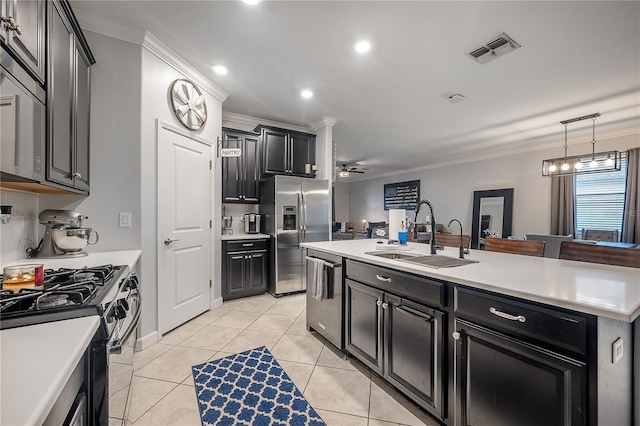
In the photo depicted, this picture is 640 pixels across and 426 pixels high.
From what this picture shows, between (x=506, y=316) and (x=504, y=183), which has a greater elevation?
(x=504, y=183)

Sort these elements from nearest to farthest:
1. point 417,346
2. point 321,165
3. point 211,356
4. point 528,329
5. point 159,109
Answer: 1. point 528,329
2. point 417,346
3. point 211,356
4. point 159,109
5. point 321,165

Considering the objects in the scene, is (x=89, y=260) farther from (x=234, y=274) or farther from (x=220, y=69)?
(x=220, y=69)

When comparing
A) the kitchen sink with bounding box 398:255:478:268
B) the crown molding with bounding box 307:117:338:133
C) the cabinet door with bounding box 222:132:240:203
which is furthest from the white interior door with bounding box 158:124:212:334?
the kitchen sink with bounding box 398:255:478:268

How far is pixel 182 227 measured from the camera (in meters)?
2.74

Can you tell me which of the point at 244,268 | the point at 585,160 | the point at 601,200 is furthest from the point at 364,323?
the point at 601,200

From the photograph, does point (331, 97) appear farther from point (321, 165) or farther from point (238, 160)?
point (238, 160)

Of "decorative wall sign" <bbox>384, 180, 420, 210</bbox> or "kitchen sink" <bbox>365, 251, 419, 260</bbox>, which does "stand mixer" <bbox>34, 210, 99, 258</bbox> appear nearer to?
"kitchen sink" <bbox>365, 251, 419, 260</bbox>

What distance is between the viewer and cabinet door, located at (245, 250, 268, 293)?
370 cm

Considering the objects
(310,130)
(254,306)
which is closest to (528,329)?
(254,306)

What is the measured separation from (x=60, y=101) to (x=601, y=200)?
7.28m

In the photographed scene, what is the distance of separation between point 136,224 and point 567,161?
572 cm

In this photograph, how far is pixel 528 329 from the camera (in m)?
1.07

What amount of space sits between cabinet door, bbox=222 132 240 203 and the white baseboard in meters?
1.89

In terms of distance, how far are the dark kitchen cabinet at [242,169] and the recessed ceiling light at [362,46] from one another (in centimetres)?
205
